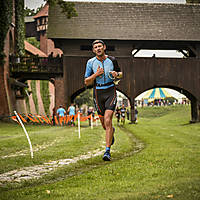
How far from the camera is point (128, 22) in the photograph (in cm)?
2962

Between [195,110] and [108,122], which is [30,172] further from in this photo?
[195,110]

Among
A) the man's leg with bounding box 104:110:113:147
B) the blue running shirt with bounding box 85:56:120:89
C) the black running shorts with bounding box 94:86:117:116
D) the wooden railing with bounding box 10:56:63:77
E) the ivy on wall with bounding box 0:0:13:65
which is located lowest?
Result: the man's leg with bounding box 104:110:113:147

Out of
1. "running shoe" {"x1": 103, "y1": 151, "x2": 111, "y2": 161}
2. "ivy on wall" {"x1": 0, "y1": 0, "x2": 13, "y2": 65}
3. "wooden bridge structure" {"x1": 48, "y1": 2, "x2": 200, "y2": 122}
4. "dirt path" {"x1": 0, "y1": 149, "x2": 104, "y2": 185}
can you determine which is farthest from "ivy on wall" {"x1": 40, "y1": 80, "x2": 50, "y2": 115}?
"running shoe" {"x1": 103, "y1": 151, "x2": 111, "y2": 161}

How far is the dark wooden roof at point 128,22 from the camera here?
28266 mm

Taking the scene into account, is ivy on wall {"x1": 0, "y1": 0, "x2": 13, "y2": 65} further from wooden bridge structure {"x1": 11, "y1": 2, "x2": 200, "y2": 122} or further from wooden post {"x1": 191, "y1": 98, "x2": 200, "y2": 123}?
wooden post {"x1": 191, "y1": 98, "x2": 200, "y2": 123}

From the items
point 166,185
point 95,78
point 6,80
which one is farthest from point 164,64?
point 166,185

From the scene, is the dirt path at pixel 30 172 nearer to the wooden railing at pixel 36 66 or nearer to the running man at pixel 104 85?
the running man at pixel 104 85

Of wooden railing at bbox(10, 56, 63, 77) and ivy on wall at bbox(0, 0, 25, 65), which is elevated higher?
ivy on wall at bbox(0, 0, 25, 65)

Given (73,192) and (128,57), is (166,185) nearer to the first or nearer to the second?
(73,192)

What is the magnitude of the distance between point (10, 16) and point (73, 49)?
5.75m

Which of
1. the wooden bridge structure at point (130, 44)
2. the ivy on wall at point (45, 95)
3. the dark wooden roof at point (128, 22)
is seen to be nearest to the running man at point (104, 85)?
the wooden bridge structure at point (130, 44)

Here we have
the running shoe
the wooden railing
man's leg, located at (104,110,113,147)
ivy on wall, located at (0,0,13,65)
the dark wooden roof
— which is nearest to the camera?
man's leg, located at (104,110,113,147)

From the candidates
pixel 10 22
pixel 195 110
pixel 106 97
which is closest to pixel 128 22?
pixel 195 110

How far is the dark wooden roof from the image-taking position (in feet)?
92.7
